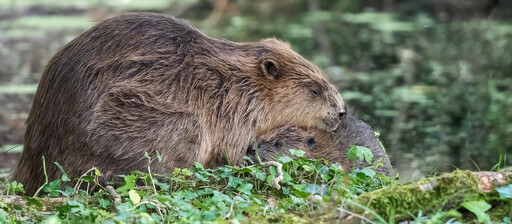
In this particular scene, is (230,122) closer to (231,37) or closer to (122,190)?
(122,190)

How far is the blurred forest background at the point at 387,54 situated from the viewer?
22.7ft

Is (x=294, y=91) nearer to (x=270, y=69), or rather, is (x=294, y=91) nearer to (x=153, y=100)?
(x=270, y=69)

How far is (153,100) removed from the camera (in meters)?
3.79

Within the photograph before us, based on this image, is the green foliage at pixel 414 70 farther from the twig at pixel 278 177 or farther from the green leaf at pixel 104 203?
the green leaf at pixel 104 203

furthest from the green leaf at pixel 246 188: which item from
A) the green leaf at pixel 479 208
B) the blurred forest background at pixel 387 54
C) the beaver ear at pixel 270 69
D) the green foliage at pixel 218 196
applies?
the blurred forest background at pixel 387 54

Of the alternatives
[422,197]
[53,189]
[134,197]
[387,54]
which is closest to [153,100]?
[53,189]

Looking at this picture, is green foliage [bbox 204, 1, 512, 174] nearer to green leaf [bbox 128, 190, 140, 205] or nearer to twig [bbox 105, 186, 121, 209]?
twig [bbox 105, 186, 121, 209]

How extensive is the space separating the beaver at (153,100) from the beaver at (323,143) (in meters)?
0.06

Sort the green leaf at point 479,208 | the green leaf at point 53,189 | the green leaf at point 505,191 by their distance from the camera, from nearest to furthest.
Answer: the green leaf at point 479,208 < the green leaf at point 505,191 < the green leaf at point 53,189

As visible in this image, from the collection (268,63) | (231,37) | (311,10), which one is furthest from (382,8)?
(268,63)

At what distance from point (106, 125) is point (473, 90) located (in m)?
4.99

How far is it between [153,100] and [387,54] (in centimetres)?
554

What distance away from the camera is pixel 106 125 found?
3656mm

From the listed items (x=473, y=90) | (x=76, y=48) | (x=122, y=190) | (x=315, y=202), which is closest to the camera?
(x=315, y=202)
